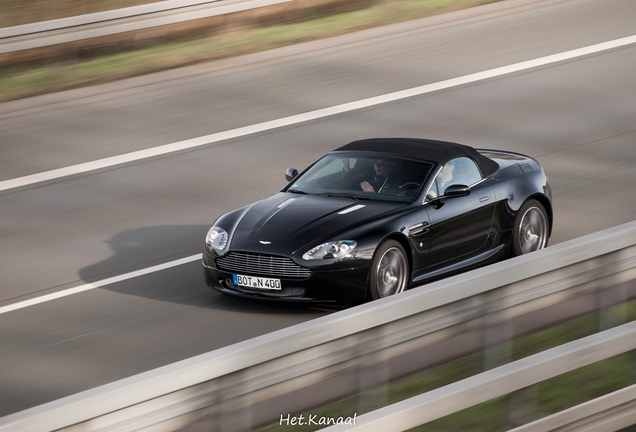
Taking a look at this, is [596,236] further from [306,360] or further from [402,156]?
[402,156]

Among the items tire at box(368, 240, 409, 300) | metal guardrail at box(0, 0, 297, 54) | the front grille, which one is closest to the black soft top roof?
tire at box(368, 240, 409, 300)

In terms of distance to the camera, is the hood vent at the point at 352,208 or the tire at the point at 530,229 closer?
the hood vent at the point at 352,208

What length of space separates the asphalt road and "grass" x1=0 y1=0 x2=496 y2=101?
556 millimetres

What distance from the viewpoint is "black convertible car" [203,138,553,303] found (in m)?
8.16

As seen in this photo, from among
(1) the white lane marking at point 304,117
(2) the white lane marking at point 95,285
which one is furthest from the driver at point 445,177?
(1) the white lane marking at point 304,117

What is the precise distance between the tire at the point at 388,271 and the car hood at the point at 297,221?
33cm

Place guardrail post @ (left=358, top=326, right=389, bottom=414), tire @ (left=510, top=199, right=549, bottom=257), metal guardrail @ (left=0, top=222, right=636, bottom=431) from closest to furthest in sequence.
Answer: metal guardrail @ (left=0, top=222, right=636, bottom=431)
guardrail post @ (left=358, top=326, right=389, bottom=414)
tire @ (left=510, top=199, right=549, bottom=257)

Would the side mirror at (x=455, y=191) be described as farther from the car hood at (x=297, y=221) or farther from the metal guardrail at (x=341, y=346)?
the metal guardrail at (x=341, y=346)

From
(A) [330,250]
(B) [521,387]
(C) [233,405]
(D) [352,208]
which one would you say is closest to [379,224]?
(D) [352,208]

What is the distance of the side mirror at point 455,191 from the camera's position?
8992mm

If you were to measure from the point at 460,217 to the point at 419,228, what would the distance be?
622 mm

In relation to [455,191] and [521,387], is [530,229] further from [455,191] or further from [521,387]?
[521,387]

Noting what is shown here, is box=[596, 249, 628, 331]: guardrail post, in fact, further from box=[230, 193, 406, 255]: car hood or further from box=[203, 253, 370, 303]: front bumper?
box=[230, 193, 406, 255]: car hood

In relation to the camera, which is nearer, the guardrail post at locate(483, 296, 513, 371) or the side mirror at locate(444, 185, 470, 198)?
the guardrail post at locate(483, 296, 513, 371)
